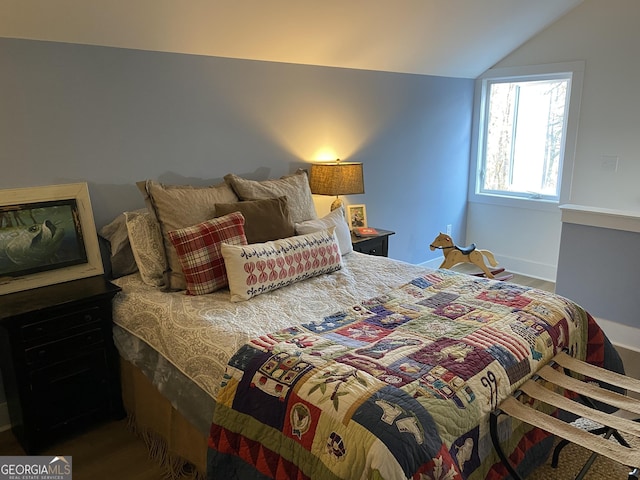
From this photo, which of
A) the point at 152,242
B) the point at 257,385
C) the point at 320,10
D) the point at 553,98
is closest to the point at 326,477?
the point at 257,385

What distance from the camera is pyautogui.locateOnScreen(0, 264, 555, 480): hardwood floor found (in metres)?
2.12

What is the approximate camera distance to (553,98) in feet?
14.8

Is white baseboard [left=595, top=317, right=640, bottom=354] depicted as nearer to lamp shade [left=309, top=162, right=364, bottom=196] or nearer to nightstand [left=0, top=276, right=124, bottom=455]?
lamp shade [left=309, top=162, right=364, bottom=196]

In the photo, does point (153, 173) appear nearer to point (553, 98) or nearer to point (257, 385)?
point (257, 385)

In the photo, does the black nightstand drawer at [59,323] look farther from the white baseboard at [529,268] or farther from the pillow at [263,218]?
the white baseboard at [529,268]

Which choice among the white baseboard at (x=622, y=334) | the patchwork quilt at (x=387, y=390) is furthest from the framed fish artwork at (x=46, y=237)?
the white baseboard at (x=622, y=334)

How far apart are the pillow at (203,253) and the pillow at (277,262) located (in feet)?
0.28

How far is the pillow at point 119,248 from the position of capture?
2539mm

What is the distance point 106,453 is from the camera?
225cm

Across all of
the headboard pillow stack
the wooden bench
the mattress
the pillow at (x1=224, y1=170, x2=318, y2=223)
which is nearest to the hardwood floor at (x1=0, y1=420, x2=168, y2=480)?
the mattress

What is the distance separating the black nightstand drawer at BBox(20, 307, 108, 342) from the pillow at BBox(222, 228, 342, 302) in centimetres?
64

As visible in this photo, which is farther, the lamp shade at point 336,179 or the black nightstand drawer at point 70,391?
the lamp shade at point 336,179

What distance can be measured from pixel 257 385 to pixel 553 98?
406 centimetres

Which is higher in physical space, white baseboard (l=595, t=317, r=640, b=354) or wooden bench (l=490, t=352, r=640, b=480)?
wooden bench (l=490, t=352, r=640, b=480)
